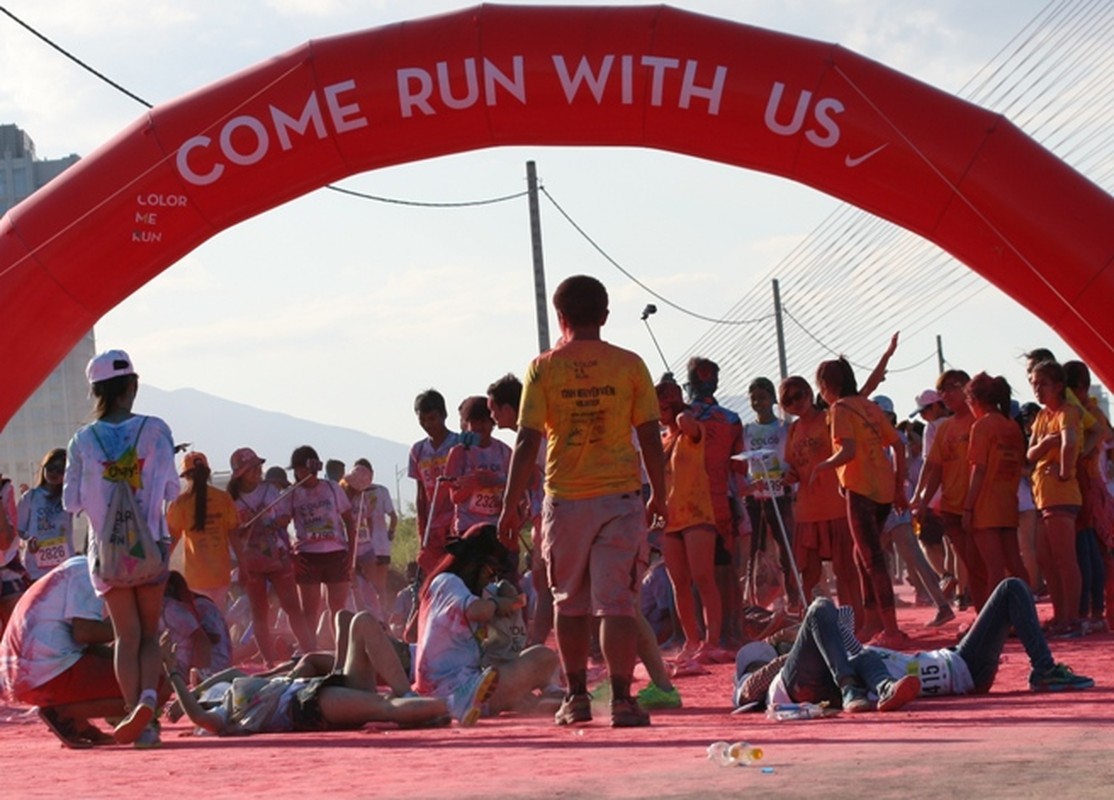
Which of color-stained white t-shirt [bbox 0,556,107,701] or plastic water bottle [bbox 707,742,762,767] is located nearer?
plastic water bottle [bbox 707,742,762,767]

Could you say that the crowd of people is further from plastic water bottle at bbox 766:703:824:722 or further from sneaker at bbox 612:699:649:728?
plastic water bottle at bbox 766:703:824:722

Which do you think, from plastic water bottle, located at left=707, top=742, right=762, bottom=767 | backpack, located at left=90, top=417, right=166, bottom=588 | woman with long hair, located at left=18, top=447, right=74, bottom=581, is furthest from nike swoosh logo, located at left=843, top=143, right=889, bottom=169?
plastic water bottle, located at left=707, top=742, right=762, bottom=767

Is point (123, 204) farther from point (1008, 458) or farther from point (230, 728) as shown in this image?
point (1008, 458)

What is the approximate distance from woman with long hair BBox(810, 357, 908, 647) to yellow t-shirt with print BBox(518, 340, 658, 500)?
330 cm

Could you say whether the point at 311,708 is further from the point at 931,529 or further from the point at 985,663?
the point at 931,529

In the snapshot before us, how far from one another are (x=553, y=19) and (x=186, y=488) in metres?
4.19

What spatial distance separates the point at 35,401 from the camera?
275 ft

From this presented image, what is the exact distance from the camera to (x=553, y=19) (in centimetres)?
1187

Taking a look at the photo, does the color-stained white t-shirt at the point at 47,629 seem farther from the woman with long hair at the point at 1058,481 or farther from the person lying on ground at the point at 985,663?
the woman with long hair at the point at 1058,481

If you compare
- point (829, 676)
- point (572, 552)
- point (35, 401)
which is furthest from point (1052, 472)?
point (35, 401)

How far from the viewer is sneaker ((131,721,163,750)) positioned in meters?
7.77

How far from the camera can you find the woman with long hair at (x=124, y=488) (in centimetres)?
794

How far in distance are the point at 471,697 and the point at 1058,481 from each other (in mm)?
4374

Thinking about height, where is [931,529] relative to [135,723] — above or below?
above
